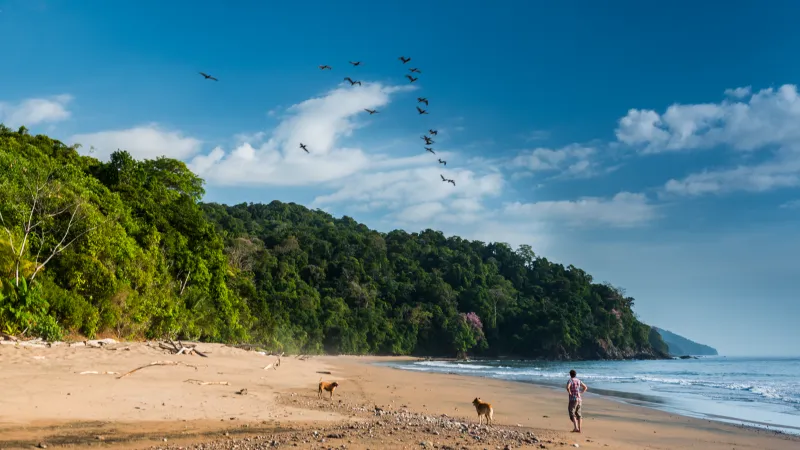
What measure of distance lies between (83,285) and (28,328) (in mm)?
4117

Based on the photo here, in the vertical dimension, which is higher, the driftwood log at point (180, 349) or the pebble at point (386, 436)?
the pebble at point (386, 436)

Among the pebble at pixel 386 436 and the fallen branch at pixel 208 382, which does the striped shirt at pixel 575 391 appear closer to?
the pebble at pixel 386 436

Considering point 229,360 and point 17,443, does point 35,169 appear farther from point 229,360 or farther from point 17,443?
point 17,443

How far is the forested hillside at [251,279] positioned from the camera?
2098 centimetres

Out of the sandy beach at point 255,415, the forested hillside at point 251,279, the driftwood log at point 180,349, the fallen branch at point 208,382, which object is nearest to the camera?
the sandy beach at point 255,415

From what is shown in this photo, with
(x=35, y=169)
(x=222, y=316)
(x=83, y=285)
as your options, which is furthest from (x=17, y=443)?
(x=222, y=316)

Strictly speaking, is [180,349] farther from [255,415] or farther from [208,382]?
[255,415]

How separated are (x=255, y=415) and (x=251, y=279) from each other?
4368 cm

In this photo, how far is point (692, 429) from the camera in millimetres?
13008

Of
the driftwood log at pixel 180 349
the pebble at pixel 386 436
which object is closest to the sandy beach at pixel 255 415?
the pebble at pixel 386 436

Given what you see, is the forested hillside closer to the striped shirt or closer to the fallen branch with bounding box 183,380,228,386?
the fallen branch with bounding box 183,380,228,386

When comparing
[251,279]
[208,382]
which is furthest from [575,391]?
[251,279]

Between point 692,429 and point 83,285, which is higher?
point 83,285

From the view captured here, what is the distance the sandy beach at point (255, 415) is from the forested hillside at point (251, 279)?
506 centimetres
